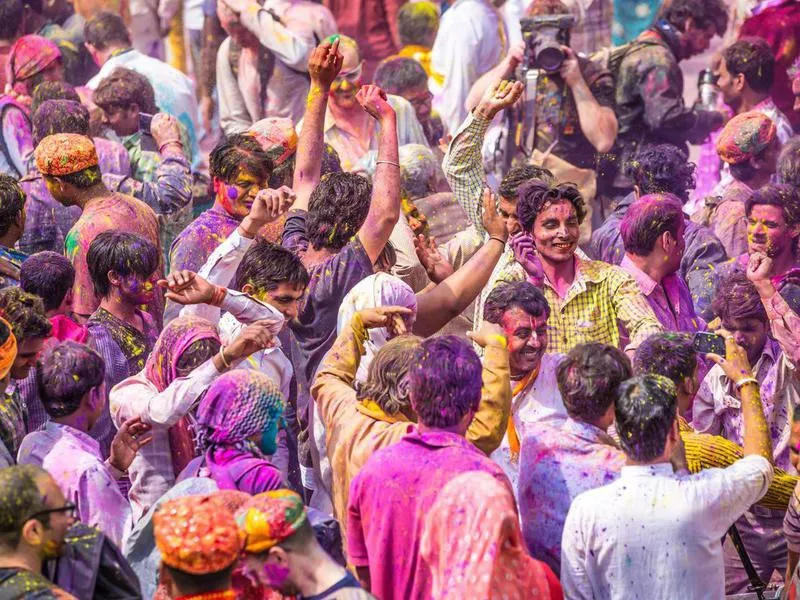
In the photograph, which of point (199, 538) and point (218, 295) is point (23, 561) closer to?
point (199, 538)

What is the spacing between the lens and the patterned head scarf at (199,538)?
376 cm

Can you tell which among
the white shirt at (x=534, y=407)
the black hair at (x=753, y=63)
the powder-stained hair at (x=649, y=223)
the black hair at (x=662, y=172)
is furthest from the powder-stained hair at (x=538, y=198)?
the black hair at (x=753, y=63)

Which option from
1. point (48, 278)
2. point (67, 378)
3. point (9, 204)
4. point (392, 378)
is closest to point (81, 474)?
point (67, 378)

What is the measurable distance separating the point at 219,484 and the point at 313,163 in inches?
112

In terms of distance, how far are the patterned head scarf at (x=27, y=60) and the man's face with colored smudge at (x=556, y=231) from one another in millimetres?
4438

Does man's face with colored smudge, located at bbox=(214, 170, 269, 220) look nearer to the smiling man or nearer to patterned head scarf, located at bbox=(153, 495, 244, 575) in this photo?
the smiling man

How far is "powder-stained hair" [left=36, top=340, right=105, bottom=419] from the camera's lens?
509 cm

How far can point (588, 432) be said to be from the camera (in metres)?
4.73

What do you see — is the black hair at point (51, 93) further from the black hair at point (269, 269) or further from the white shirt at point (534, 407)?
the white shirt at point (534, 407)

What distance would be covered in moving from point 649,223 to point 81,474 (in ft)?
9.21

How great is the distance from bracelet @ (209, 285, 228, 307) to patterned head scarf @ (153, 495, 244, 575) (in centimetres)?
162

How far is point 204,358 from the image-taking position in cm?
547

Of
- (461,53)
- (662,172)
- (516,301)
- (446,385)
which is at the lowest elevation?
(461,53)

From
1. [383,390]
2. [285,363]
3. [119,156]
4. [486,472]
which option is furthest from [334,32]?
[486,472]
